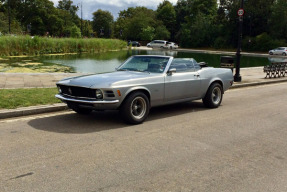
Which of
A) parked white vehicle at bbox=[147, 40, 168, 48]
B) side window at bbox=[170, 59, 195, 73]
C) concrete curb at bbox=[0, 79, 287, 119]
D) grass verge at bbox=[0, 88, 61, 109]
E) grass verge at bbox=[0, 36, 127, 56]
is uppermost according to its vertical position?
parked white vehicle at bbox=[147, 40, 168, 48]

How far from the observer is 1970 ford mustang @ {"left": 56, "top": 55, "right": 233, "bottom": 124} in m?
5.96

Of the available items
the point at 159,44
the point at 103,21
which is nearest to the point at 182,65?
the point at 159,44

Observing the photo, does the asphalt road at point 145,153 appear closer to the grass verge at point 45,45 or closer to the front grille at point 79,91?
the front grille at point 79,91

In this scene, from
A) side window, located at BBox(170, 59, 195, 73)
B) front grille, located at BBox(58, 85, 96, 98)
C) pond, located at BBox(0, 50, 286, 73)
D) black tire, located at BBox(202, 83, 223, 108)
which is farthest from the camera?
pond, located at BBox(0, 50, 286, 73)

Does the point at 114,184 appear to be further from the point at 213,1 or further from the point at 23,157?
the point at 213,1

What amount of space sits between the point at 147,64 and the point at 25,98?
3.28 metres

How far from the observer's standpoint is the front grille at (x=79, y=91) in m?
6.01

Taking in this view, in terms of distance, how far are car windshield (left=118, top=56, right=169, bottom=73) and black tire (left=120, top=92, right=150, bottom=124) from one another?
3.17 feet

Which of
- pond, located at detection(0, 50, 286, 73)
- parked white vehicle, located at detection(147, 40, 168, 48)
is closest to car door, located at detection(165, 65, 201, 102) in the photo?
pond, located at detection(0, 50, 286, 73)

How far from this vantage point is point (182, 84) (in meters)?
7.29

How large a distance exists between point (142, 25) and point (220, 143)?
262 feet

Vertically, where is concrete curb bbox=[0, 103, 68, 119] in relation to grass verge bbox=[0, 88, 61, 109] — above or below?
below

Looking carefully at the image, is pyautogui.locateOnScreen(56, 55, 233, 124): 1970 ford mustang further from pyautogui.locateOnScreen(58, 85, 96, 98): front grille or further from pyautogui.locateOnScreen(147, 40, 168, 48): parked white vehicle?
pyautogui.locateOnScreen(147, 40, 168, 48): parked white vehicle

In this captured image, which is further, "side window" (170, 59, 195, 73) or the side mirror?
"side window" (170, 59, 195, 73)
